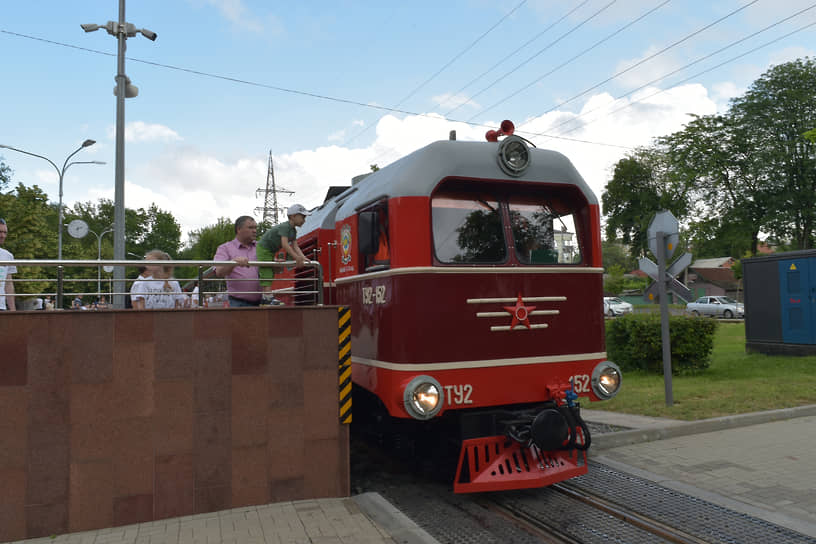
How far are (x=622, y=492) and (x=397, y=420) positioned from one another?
7.59 feet

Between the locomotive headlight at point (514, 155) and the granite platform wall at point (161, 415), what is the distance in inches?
87.6

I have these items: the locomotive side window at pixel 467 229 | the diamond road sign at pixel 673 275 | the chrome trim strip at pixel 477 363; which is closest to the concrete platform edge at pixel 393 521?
the chrome trim strip at pixel 477 363

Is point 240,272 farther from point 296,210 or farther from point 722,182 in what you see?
point 722,182

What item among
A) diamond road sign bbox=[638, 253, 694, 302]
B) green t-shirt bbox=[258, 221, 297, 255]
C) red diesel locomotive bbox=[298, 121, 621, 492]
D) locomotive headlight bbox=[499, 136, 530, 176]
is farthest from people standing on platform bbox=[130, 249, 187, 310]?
diamond road sign bbox=[638, 253, 694, 302]

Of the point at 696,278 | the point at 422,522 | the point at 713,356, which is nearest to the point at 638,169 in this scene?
the point at 696,278

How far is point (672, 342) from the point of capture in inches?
508

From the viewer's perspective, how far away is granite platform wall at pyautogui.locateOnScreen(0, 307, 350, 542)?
4871 millimetres

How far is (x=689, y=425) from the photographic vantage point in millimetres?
7816

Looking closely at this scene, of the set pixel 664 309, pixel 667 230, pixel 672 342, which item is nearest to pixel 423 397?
pixel 664 309

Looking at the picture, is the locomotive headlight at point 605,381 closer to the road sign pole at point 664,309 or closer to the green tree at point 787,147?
the road sign pole at point 664,309

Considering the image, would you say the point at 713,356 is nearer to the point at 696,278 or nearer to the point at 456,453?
the point at 456,453

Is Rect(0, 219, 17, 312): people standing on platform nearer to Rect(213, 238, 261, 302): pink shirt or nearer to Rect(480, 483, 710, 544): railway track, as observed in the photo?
Rect(213, 238, 261, 302): pink shirt

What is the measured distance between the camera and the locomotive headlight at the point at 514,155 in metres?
6.00

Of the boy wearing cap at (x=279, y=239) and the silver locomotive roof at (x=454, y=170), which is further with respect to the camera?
the boy wearing cap at (x=279, y=239)
